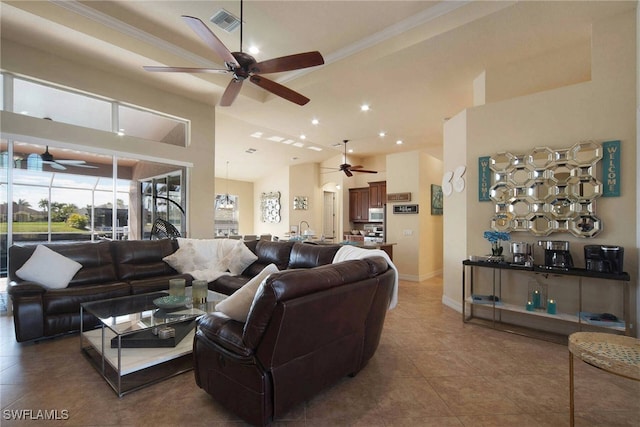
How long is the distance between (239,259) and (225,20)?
10.0ft

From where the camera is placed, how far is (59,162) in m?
4.21

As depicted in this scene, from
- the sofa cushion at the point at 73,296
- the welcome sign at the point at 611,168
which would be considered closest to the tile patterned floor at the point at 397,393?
the sofa cushion at the point at 73,296

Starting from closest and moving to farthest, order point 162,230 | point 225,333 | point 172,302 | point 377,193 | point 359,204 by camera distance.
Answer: point 225,333
point 172,302
point 162,230
point 377,193
point 359,204

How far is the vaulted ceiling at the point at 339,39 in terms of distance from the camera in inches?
123

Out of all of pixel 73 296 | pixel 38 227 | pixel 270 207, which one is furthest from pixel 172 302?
pixel 270 207

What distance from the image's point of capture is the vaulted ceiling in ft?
10.3

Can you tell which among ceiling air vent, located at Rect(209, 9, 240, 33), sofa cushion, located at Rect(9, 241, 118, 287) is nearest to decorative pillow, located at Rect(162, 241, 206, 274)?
sofa cushion, located at Rect(9, 241, 118, 287)

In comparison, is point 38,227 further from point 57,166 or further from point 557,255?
point 557,255

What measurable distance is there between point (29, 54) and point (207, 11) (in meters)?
2.51

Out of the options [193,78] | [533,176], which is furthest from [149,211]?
[533,176]

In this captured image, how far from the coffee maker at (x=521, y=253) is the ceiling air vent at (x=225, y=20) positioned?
4.15 metres

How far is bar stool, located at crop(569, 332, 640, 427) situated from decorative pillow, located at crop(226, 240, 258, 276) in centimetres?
365

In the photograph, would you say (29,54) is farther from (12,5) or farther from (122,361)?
(122,361)

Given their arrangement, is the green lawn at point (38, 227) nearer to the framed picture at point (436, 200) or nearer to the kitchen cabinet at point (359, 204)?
the framed picture at point (436, 200)
